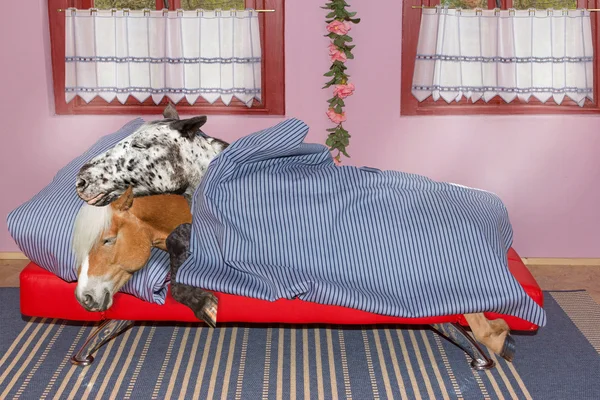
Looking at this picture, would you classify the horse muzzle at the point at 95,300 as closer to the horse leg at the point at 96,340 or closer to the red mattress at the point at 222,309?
the red mattress at the point at 222,309

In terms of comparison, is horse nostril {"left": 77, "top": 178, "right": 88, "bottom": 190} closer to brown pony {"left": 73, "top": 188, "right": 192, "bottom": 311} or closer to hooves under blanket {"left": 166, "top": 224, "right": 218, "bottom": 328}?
brown pony {"left": 73, "top": 188, "right": 192, "bottom": 311}

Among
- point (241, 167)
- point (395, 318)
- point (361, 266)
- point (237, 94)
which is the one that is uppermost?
point (237, 94)

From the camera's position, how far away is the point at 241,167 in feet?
8.29

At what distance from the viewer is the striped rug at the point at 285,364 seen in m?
2.64

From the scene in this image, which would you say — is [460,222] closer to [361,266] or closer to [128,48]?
[361,266]

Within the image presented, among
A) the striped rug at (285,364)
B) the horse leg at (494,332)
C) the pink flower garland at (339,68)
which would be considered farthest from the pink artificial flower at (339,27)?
the horse leg at (494,332)

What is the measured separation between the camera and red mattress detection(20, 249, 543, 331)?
8.55 ft

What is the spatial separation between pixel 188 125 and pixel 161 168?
186 millimetres

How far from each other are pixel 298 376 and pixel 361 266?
0.60 metres

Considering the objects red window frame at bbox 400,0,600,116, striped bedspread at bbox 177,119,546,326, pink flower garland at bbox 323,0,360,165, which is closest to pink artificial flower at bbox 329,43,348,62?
pink flower garland at bbox 323,0,360,165

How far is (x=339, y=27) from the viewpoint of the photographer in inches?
151

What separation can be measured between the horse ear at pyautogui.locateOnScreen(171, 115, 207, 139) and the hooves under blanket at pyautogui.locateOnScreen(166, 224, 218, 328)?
1.10ft

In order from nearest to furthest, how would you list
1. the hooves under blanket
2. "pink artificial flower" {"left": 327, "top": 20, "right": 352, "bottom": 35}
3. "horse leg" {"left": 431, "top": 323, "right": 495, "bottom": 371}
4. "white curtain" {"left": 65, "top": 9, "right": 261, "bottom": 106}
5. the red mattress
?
the hooves under blanket
the red mattress
"horse leg" {"left": 431, "top": 323, "right": 495, "bottom": 371}
"pink artificial flower" {"left": 327, "top": 20, "right": 352, "bottom": 35}
"white curtain" {"left": 65, "top": 9, "right": 261, "bottom": 106}

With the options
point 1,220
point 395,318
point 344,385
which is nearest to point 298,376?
point 344,385
